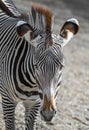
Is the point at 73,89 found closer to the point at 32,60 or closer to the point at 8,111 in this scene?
the point at 8,111

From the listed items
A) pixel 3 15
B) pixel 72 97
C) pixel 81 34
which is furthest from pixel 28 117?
pixel 81 34

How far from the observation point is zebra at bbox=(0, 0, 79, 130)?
4.89 metres

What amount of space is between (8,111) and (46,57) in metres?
1.41

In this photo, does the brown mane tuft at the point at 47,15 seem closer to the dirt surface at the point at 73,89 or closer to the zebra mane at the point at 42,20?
the zebra mane at the point at 42,20

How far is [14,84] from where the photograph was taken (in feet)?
18.3

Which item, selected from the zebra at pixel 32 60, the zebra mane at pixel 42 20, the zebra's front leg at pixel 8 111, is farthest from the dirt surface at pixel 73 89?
the zebra mane at pixel 42 20

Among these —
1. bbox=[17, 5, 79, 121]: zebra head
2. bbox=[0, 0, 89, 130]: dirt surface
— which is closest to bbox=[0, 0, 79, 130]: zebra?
bbox=[17, 5, 79, 121]: zebra head

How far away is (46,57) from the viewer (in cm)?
489

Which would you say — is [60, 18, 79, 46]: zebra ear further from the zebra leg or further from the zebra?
the zebra leg

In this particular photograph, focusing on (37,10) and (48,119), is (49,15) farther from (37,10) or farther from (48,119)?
(48,119)

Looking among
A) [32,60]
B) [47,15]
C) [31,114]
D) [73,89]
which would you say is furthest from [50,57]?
[73,89]

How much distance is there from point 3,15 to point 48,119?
80.9 inches

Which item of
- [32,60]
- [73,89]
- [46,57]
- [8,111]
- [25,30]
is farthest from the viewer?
[73,89]

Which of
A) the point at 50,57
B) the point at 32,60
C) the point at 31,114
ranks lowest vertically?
the point at 31,114
